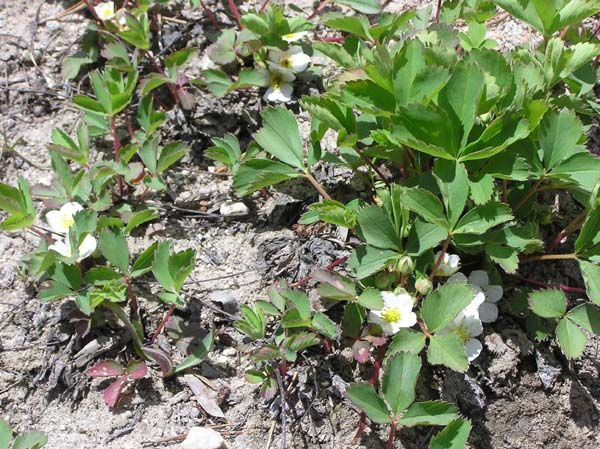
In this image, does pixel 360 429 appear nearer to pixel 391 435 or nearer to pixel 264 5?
pixel 391 435

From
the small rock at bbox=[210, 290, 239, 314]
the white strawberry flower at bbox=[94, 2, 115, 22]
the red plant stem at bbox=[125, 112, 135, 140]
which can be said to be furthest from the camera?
the white strawberry flower at bbox=[94, 2, 115, 22]

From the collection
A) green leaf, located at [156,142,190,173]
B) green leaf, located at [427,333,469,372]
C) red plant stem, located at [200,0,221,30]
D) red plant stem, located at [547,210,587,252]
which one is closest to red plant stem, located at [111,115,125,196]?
green leaf, located at [156,142,190,173]

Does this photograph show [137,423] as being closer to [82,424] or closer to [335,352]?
[82,424]

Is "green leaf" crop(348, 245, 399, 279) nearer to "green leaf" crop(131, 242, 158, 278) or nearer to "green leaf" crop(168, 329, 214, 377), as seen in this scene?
"green leaf" crop(168, 329, 214, 377)

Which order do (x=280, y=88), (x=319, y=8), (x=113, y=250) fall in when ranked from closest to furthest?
(x=113, y=250)
(x=280, y=88)
(x=319, y=8)

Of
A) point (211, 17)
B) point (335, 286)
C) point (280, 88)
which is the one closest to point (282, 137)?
point (280, 88)

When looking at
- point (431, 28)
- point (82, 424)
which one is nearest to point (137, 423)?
point (82, 424)

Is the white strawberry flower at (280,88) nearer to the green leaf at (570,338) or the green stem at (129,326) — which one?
the green stem at (129,326)

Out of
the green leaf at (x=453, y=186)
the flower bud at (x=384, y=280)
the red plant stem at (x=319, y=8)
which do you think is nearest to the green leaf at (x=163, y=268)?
the flower bud at (x=384, y=280)
